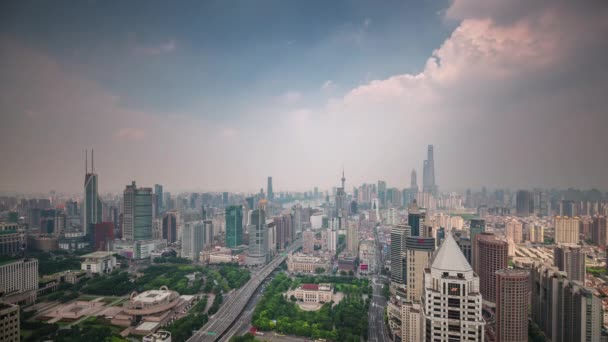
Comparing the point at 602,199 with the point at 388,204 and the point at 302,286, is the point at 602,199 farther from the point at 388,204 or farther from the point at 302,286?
the point at 388,204

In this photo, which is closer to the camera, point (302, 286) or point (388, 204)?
point (302, 286)

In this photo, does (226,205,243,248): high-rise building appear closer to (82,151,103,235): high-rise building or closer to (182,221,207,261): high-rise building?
(182,221,207,261): high-rise building

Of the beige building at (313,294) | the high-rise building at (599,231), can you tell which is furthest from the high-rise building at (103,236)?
the high-rise building at (599,231)

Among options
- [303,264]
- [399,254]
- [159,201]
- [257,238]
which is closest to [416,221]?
[399,254]

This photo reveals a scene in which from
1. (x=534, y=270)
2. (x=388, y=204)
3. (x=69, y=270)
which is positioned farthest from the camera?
(x=388, y=204)

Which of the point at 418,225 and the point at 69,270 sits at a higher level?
the point at 418,225

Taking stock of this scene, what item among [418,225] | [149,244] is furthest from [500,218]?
[149,244]

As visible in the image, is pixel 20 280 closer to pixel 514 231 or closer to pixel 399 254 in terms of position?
pixel 399 254
